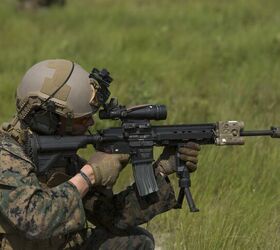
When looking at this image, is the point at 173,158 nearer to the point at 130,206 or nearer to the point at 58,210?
the point at 130,206

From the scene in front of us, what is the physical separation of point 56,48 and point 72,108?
5569mm

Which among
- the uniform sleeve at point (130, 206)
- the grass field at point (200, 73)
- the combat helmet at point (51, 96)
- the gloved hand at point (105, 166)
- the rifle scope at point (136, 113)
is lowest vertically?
the grass field at point (200, 73)

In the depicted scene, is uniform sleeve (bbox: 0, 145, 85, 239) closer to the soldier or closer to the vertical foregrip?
the soldier

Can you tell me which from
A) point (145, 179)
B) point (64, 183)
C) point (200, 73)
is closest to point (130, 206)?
point (145, 179)

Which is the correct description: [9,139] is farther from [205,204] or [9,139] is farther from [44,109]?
[205,204]

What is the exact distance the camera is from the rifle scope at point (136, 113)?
288 cm

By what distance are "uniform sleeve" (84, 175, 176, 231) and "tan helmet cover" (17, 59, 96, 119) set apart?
1.48ft

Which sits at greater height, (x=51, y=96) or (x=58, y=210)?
(x=51, y=96)

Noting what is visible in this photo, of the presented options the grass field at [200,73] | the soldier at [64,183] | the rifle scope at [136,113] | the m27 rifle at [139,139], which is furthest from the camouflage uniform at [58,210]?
the grass field at [200,73]

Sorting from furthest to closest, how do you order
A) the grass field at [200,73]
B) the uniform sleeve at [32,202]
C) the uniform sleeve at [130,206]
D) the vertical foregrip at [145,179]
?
1. the grass field at [200,73]
2. the uniform sleeve at [130,206]
3. the vertical foregrip at [145,179]
4. the uniform sleeve at [32,202]

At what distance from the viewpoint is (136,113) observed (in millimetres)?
2883

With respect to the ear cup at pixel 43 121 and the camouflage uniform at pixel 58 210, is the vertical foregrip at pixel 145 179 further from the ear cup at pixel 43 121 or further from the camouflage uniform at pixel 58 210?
the ear cup at pixel 43 121

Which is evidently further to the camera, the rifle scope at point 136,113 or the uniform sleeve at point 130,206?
the uniform sleeve at point 130,206

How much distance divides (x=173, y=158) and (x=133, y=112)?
0.31 meters
